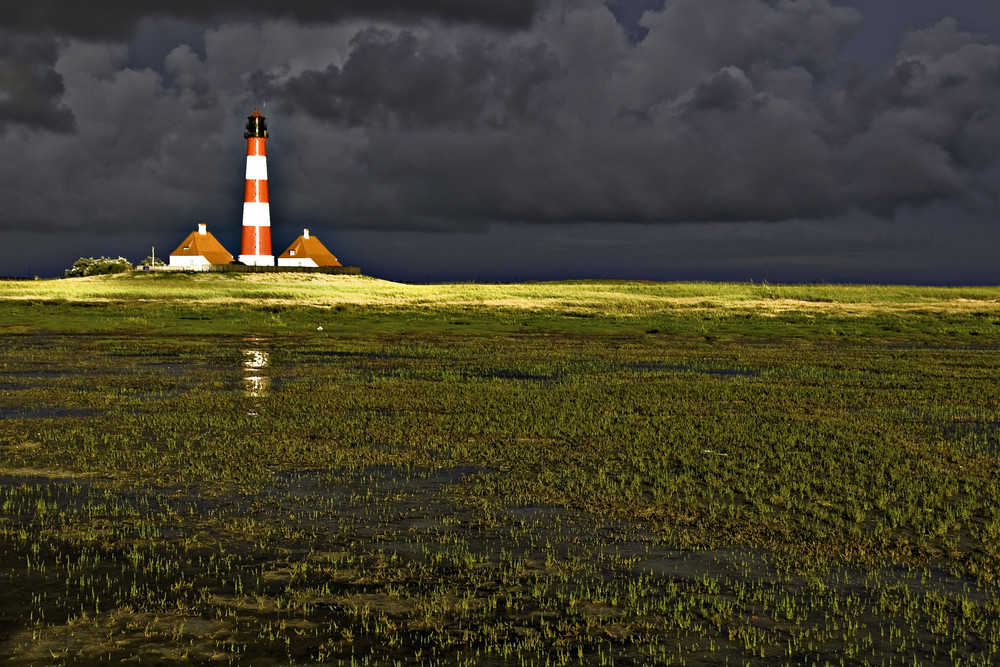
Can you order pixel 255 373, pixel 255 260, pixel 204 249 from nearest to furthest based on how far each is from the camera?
pixel 255 373, pixel 255 260, pixel 204 249

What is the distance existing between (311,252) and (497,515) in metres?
103

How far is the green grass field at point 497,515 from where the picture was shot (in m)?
7.52

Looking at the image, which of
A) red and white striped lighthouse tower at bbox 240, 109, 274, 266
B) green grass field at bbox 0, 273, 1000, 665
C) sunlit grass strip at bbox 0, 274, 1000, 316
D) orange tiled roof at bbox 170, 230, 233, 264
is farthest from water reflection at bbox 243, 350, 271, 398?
orange tiled roof at bbox 170, 230, 233, 264

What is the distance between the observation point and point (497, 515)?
11.1 metres

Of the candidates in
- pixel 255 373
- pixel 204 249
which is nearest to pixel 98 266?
pixel 204 249

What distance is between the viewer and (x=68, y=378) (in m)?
25.2

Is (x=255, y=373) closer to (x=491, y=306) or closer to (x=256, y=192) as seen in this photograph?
(x=491, y=306)

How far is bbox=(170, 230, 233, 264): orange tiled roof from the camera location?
103 meters

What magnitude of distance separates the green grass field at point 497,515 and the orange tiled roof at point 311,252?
83.3 metres

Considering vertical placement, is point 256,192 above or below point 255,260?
above

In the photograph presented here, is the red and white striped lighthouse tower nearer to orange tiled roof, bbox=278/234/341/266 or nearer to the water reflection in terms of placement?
orange tiled roof, bbox=278/234/341/266

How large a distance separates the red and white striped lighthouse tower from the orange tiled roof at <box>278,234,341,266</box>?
17.2m

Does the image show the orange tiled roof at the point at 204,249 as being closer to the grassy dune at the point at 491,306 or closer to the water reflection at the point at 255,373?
the grassy dune at the point at 491,306

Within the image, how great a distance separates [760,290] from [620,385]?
2464 inches
